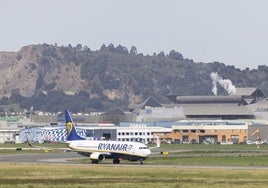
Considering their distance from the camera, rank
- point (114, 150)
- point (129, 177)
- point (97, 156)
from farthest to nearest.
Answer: point (97, 156) < point (114, 150) < point (129, 177)

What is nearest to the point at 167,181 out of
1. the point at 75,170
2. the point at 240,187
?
the point at 240,187

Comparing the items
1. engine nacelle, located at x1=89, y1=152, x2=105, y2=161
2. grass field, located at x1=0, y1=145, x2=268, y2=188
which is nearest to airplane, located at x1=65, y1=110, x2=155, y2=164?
engine nacelle, located at x1=89, y1=152, x2=105, y2=161

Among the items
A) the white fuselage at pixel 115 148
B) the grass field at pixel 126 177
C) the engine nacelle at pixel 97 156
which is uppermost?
the white fuselage at pixel 115 148

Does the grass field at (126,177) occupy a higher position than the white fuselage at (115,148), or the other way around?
the white fuselage at (115,148)

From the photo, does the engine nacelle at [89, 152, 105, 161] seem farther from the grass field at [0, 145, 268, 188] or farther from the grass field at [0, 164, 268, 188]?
the grass field at [0, 164, 268, 188]

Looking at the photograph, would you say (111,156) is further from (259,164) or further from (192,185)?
(192,185)

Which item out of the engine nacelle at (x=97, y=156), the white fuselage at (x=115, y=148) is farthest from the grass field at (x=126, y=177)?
the engine nacelle at (x=97, y=156)

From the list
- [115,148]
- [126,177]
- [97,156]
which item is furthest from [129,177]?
[97,156]

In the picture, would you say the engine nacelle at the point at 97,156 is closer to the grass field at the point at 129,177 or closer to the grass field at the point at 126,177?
the grass field at the point at 129,177

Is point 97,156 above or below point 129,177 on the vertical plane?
above

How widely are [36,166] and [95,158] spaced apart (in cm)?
1537

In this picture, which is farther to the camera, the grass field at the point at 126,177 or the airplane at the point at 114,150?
the airplane at the point at 114,150

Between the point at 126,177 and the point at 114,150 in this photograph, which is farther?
the point at 114,150

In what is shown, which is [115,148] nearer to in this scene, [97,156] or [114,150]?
[114,150]
